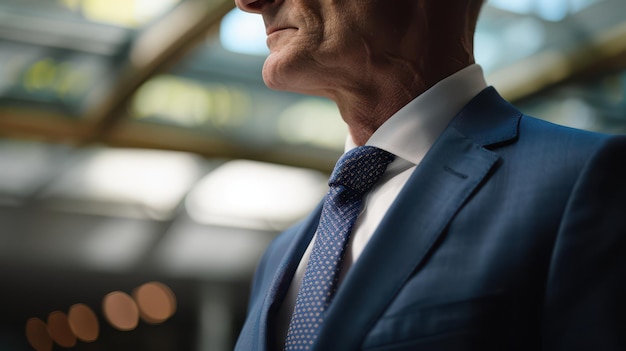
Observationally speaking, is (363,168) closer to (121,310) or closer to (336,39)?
(336,39)

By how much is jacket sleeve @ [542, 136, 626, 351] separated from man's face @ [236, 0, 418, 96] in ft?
1.66

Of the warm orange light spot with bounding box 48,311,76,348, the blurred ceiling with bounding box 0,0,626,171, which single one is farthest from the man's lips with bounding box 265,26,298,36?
the warm orange light spot with bounding box 48,311,76,348

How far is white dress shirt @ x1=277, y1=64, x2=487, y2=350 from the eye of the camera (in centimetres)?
157

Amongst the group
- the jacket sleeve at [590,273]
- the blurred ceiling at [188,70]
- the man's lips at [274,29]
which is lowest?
the jacket sleeve at [590,273]

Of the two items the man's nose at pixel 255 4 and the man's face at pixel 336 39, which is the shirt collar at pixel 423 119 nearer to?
the man's face at pixel 336 39

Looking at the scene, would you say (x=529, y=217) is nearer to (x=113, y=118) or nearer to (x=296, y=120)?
(x=113, y=118)

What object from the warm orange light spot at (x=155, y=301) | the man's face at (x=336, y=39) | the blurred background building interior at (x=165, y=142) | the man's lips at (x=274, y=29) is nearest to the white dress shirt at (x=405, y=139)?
the man's face at (x=336, y=39)

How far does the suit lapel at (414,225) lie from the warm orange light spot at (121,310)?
1337 centimetres

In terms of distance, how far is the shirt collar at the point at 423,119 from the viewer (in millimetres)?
1591

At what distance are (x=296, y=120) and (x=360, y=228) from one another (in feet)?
30.9

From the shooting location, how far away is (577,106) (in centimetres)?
993

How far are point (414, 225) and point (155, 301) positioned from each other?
13994 millimetres

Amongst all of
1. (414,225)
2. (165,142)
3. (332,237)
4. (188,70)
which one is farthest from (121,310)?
(414,225)

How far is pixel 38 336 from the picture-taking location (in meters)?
13.8
